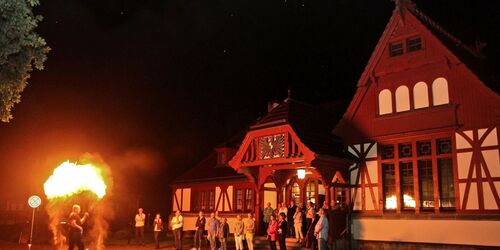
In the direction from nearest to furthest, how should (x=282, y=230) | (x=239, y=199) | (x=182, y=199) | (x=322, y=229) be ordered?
(x=322, y=229), (x=282, y=230), (x=239, y=199), (x=182, y=199)

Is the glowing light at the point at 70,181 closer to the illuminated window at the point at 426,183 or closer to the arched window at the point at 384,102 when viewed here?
the arched window at the point at 384,102

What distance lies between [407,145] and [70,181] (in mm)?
15866

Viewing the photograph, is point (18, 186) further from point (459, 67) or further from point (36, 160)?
point (459, 67)

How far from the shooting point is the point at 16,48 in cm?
1430

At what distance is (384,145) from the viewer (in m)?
20.6

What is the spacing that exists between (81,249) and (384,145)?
12954 millimetres

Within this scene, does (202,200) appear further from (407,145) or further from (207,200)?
(407,145)

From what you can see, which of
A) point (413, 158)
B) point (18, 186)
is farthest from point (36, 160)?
point (413, 158)

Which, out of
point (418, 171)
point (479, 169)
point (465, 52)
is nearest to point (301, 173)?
point (418, 171)

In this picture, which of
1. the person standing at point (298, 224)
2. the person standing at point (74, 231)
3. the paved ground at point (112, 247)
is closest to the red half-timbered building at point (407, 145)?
the person standing at point (298, 224)

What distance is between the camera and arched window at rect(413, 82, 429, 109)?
19531mm

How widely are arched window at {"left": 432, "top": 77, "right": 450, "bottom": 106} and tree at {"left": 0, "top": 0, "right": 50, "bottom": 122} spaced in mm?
14565

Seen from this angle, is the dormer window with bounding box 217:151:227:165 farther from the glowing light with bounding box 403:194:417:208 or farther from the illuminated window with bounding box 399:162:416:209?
the glowing light with bounding box 403:194:417:208

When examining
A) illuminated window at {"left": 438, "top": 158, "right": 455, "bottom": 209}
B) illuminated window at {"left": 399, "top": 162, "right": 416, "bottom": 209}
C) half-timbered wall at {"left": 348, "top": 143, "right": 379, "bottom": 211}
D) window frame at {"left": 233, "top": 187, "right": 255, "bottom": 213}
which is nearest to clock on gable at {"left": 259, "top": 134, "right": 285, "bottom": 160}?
half-timbered wall at {"left": 348, "top": 143, "right": 379, "bottom": 211}
